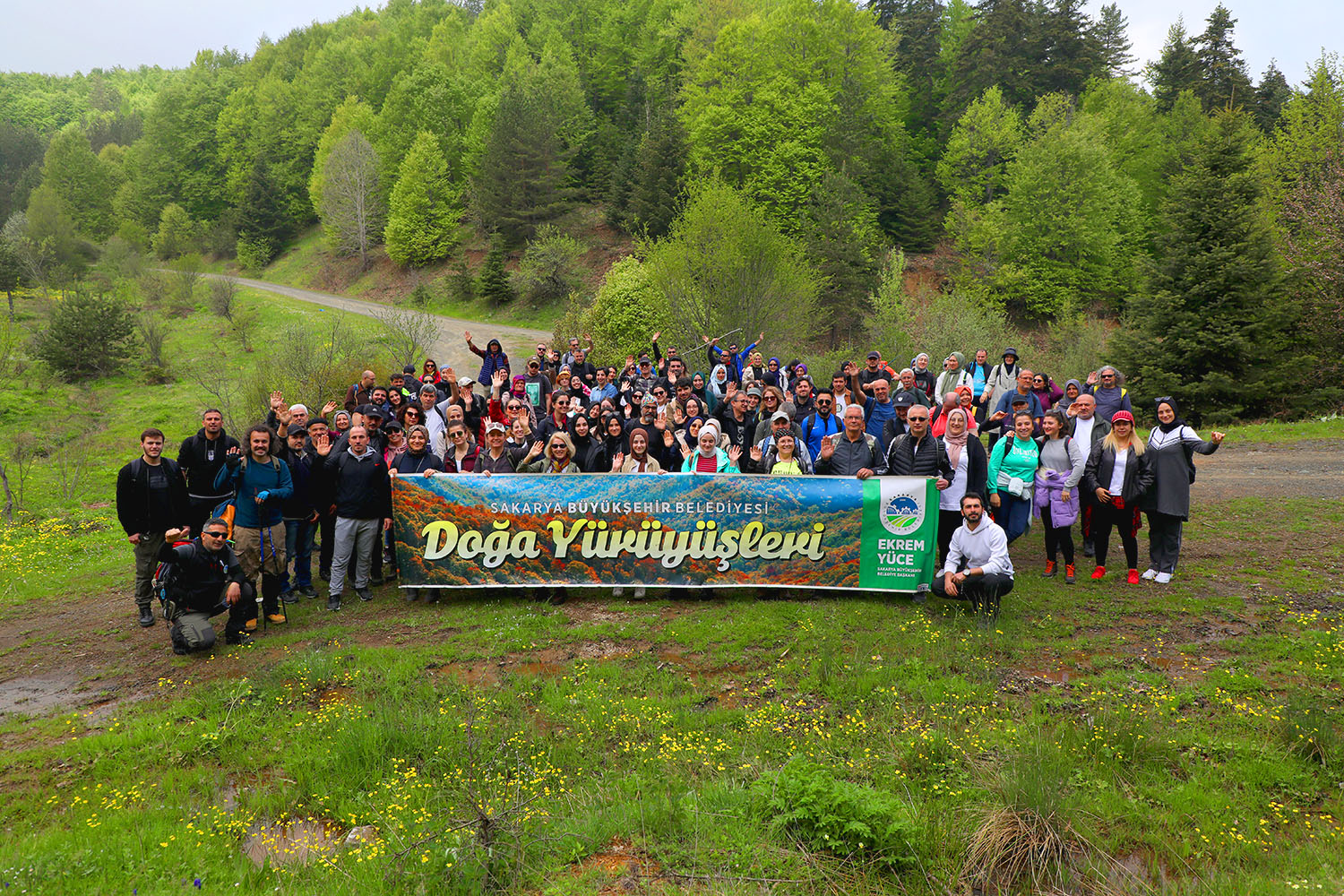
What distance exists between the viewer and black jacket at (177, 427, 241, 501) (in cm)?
905

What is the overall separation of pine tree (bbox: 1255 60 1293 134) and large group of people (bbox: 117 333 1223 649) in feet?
174

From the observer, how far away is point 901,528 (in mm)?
8969

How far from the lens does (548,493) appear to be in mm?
9266

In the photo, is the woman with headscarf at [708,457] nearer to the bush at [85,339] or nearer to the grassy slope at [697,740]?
the grassy slope at [697,740]

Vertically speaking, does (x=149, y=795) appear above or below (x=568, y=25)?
below

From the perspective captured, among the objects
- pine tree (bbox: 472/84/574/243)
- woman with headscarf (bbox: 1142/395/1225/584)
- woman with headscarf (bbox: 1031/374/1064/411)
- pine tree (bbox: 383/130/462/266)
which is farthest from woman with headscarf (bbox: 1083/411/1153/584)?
pine tree (bbox: 383/130/462/266)

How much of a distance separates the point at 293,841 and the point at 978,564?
7.19 metres

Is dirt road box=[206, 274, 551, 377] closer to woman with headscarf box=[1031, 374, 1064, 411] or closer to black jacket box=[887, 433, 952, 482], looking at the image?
woman with headscarf box=[1031, 374, 1064, 411]

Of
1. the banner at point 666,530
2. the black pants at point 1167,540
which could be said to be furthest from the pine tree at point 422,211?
the black pants at point 1167,540

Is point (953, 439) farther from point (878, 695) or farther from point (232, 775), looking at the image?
point (232, 775)

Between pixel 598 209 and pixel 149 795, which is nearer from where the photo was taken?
pixel 149 795

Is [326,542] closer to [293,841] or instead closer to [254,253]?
[293,841]

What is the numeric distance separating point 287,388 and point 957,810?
23.8 metres

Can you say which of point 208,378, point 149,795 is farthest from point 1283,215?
A: point 208,378
